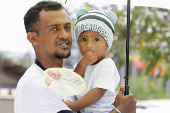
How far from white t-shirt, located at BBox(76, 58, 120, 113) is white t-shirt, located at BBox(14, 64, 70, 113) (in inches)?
11.7

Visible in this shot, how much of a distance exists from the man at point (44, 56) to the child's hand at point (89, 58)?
12cm

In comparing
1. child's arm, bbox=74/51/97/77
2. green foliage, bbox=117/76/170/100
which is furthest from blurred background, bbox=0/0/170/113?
child's arm, bbox=74/51/97/77

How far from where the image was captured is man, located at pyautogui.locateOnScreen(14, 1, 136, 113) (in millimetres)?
1352

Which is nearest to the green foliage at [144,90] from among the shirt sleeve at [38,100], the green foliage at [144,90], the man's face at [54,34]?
the green foliage at [144,90]

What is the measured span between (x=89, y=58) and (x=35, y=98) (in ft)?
1.47

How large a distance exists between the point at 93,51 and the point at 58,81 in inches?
14.9

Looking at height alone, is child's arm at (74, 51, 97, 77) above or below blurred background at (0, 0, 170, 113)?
below

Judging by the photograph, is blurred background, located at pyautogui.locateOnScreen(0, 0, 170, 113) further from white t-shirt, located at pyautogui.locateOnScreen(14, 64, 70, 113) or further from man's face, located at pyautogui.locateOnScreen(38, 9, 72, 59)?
white t-shirt, located at pyautogui.locateOnScreen(14, 64, 70, 113)

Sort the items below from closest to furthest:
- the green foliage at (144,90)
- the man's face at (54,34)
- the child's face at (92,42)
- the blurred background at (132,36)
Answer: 1. the man's face at (54,34)
2. the child's face at (92,42)
3. the blurred background at (132,36)
4. the green foliage at (144,90)

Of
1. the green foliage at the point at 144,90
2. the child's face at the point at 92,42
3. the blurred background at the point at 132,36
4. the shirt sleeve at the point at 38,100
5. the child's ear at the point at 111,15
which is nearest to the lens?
the shirt sleeve at the point at 38,100

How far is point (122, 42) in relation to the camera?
543 centimetres

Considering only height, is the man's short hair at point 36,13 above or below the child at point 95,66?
above

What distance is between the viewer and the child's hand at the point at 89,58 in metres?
1.59

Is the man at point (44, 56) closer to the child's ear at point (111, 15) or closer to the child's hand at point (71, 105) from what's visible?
the child's hand at point (71, 105)
